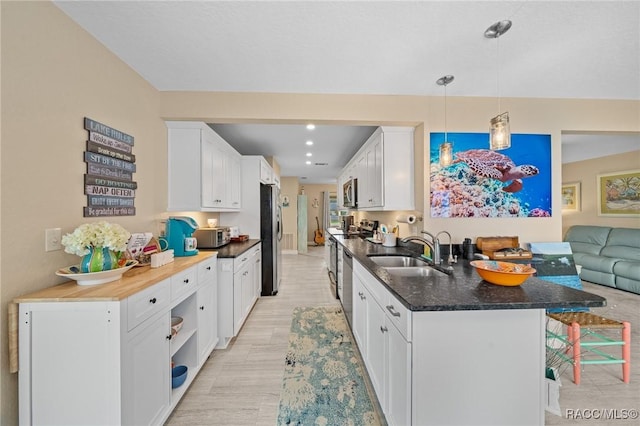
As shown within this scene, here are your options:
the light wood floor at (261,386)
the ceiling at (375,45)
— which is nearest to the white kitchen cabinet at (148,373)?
the light wood floor at (261,386)

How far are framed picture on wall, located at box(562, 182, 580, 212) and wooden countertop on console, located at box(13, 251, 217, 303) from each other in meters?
7.59

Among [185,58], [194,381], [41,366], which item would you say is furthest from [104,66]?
[194,381]

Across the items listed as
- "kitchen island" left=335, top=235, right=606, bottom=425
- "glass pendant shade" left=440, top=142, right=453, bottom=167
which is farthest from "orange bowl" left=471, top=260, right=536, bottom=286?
"glass pendant shade" left=440, top=142, right=453, bottom=167

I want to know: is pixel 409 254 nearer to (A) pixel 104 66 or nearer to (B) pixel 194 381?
(B) pixel 194 381

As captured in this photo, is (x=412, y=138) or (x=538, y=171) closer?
(x=538, y=171)

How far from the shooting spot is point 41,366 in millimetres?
1113

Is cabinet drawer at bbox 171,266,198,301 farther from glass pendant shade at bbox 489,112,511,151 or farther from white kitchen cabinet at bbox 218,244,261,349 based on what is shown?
glass pendant shade at bbox 489,112,511,151

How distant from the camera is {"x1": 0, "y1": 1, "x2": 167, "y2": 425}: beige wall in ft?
3.75

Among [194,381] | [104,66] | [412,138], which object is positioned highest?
[104,66]

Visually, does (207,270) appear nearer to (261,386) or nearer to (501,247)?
(261,386)

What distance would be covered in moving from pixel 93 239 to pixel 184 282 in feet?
2.10

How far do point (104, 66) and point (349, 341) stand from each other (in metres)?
3.18

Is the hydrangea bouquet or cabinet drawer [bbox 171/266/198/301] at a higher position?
the hydrangea bouquet

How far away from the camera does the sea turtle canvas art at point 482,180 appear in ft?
7.95
